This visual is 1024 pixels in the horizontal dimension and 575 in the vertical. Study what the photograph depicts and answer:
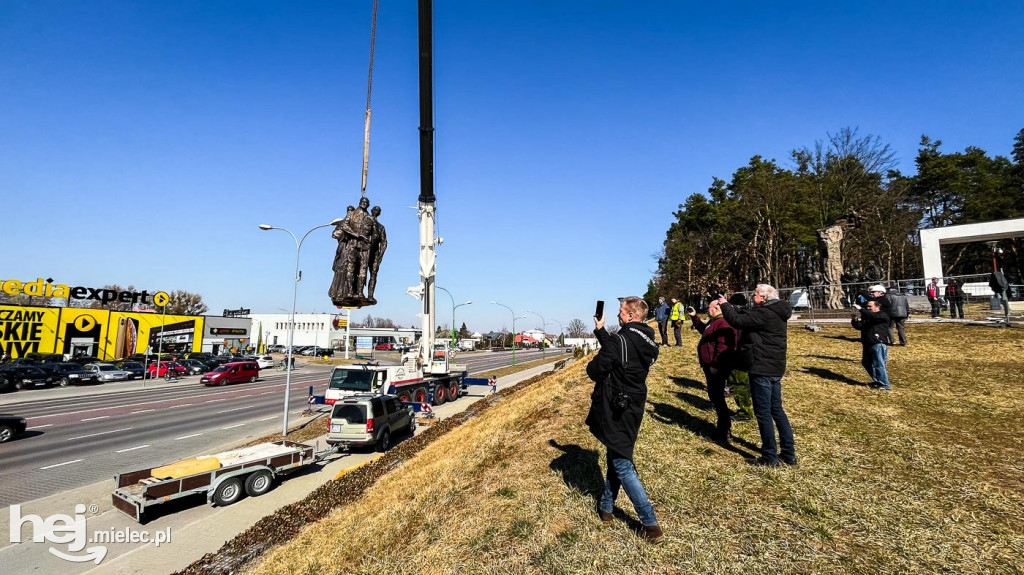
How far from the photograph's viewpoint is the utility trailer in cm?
915

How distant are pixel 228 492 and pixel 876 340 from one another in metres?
14.9

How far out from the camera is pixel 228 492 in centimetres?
1027

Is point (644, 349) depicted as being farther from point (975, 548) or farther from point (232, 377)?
point (232, 377)

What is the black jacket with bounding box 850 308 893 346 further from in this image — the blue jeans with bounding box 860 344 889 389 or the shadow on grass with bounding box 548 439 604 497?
the shadow on grass with bounding box 548 439 604 497

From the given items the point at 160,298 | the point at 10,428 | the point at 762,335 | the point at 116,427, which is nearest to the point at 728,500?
the point at 762,335

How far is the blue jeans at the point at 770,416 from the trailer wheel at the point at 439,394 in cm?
1922

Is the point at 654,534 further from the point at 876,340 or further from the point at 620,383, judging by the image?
the point at 876,340

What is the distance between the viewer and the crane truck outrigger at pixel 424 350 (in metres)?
13.9

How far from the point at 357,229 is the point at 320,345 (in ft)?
302

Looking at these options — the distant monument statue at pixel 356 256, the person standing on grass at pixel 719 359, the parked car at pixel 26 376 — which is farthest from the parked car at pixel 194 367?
the person standing on grass at pixel 719 359

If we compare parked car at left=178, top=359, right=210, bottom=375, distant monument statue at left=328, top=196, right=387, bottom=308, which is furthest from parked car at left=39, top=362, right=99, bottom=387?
distant monument statue at left=328, top=196, right=387, bottom=308

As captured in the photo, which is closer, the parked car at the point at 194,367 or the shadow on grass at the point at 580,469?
the shadow on grass at the point at 580,469

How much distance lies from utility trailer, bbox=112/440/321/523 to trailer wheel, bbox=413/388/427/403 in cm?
889

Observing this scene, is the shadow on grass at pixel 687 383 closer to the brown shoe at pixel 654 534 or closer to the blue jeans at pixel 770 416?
the blue jeans at pixel 770 416
